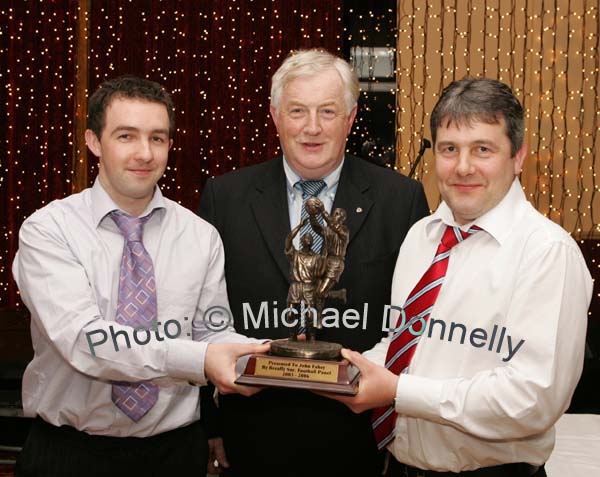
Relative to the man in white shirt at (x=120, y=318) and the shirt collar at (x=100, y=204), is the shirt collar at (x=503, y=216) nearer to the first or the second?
the man in white shirt at (x=120, y=318)

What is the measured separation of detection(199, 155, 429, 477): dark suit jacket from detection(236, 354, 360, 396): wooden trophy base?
0.32 metres

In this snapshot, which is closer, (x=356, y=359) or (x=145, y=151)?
(x=356, y=359)

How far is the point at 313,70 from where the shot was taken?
6.98ft

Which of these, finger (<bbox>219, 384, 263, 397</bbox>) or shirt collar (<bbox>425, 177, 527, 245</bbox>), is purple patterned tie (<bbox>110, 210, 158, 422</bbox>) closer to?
finger (<bbox>219, 384, 263, 397</bbox>)

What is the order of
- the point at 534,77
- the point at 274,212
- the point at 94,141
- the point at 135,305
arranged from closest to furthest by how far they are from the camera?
1. the point at 135,305
2. the point at 94,141
3. the point at 274,212
4. the point at 534,77

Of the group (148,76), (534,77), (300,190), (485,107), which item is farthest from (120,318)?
(534,77)

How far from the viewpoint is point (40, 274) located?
1884 millimetres

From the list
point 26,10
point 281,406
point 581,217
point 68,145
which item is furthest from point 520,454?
point 26,10

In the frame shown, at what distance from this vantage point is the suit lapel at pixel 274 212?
6.98ft

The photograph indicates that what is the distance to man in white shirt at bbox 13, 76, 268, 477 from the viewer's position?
72.9 inches

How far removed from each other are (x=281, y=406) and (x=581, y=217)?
4.78m

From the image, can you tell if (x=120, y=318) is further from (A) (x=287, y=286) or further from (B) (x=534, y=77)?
(B) (x=534, y=77)

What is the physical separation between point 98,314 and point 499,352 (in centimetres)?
91

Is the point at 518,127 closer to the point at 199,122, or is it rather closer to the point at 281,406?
the point at 281,406
